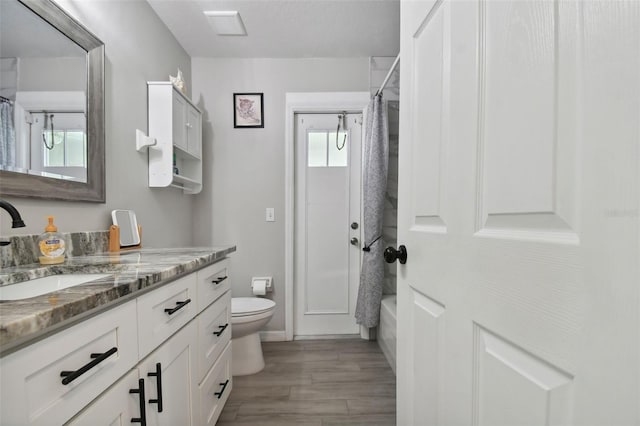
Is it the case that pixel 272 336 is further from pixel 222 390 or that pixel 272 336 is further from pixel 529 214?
pixel 529 214

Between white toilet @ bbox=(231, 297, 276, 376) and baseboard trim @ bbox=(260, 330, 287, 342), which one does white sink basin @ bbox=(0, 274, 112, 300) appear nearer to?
white toilet @ bbox=(231, 297, 276, 376)

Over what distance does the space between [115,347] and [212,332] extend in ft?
2.44

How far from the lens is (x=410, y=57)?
968mm

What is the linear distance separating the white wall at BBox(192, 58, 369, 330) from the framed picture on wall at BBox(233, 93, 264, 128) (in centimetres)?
4

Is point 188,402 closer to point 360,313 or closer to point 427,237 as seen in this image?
point 427,237

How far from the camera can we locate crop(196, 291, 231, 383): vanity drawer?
1.32 meters

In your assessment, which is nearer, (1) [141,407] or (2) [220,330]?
(1) [141,407]

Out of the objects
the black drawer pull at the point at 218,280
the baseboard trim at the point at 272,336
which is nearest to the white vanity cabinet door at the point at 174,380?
the black drawer pull at the point at 218,280

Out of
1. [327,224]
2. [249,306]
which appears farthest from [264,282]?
[327,224]

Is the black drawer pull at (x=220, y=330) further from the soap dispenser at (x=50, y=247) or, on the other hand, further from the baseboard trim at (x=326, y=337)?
the baseboard trim at (x=326, y=337)

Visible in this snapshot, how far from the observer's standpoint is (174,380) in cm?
107

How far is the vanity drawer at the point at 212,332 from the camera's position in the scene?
132 centimetres

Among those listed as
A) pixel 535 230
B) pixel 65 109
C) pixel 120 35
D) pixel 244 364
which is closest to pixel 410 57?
pixel 535 230

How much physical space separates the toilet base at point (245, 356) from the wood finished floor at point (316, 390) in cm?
5
